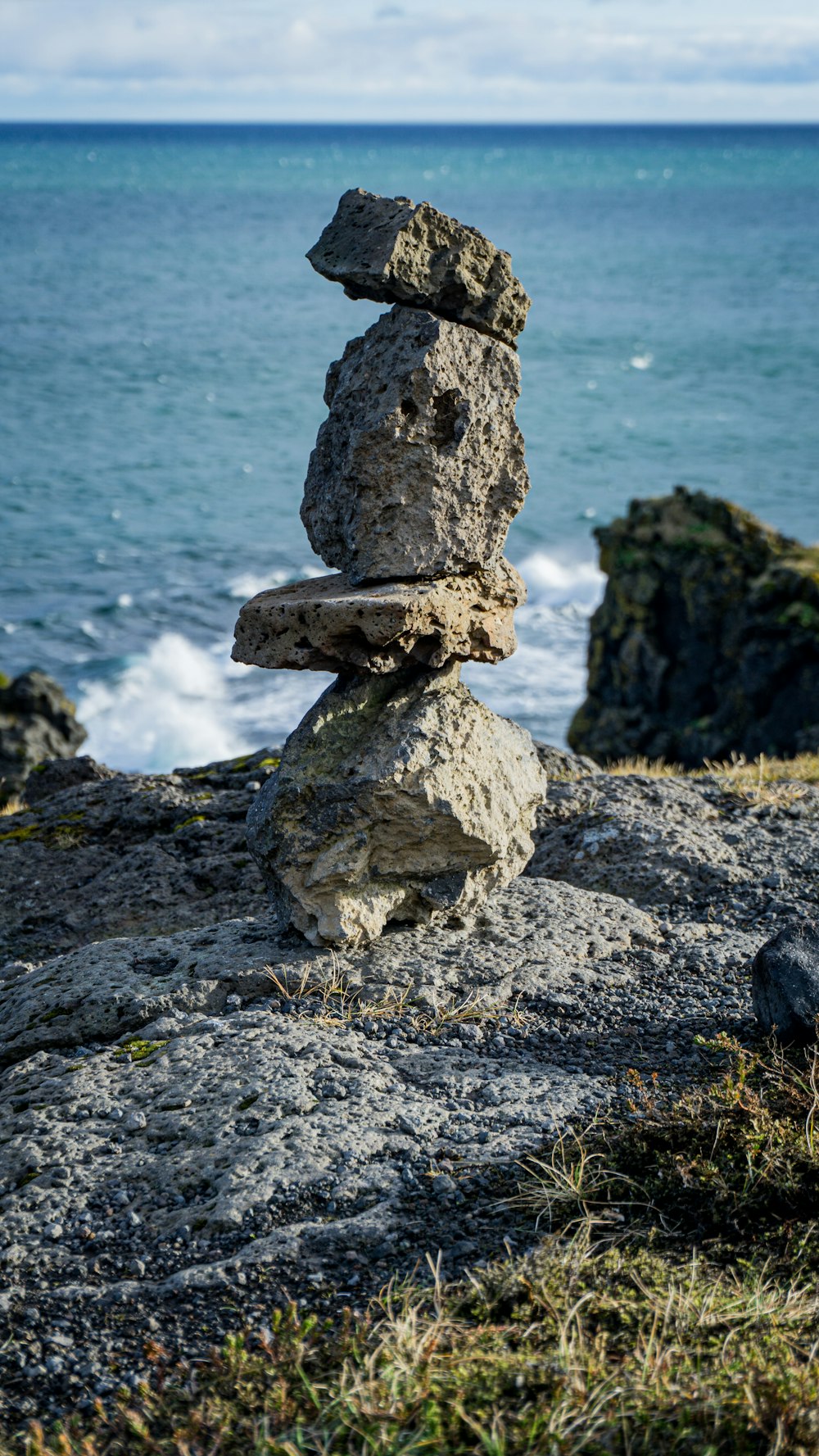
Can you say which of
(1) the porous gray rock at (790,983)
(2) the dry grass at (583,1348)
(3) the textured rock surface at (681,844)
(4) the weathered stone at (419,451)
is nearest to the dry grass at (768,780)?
(3) the textured rock surface at (681,844)

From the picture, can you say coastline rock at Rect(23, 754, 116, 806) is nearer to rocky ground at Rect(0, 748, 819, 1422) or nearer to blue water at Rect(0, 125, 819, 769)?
rocky ground at Rect(0, 748, 819, 1422)

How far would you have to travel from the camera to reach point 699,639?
20562 millimetres

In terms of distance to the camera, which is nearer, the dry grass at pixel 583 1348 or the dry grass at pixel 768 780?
the dry grass at pixel 583 1348

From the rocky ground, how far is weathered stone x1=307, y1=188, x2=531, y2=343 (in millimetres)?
3543

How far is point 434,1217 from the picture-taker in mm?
5207

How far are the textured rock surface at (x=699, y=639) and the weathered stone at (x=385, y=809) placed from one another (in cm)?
1186

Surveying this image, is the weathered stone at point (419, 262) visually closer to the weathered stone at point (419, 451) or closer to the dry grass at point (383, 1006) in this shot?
the weathered stone at point (419, 451)

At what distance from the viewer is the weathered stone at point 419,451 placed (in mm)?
6832

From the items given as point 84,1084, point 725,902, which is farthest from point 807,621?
point 84,1084

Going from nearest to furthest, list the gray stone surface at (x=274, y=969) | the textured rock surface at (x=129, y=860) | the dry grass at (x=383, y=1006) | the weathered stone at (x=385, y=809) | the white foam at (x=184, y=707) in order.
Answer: the dry grass at (x=383, y=1006) → the gray stone surface at (x=274, y=969) → the weathered stone at (x=385, y=809) → the textured rock surface at (x=129, y=860) → the white foam at (x=184, y=707)

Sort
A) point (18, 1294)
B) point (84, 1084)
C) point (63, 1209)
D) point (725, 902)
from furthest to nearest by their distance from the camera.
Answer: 1. point (725, 902)
2. point (84, 1084)
3. point (63, 1209)
4. point (18, 1294)

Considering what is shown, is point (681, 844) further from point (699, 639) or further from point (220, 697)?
point (220, 697)

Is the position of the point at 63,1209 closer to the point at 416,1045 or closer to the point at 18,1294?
the point at 18,1294

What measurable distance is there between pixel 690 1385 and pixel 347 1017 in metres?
2.75
